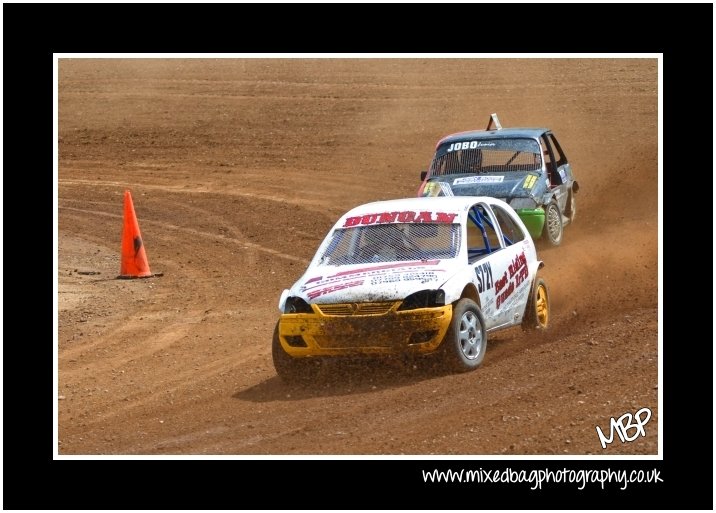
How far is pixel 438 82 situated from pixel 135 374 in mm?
19368

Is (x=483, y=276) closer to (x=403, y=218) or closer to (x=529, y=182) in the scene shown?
(x=403, y=218)

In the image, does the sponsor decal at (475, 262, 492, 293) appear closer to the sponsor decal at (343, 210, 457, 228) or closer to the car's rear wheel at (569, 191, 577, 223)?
the sponsor decal at (343, 210, 457, 228)

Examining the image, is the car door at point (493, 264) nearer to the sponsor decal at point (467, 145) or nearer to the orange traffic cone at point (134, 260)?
the sponsor decal at point (467, 145)

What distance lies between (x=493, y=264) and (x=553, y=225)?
5339mm

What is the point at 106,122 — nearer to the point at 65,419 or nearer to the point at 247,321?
the point at 247,321

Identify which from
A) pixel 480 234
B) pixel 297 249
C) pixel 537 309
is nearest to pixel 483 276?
pixel 480 234

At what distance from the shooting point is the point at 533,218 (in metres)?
15.3

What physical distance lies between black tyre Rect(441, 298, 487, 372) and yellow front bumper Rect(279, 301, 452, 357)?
0.08 m

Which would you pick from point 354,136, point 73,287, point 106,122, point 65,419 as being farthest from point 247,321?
point 106,122

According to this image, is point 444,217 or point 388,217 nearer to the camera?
point 444,217

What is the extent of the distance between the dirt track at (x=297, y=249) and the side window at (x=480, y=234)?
0.90m

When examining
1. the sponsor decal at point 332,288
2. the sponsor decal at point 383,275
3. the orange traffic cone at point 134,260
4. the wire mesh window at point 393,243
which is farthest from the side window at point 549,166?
the sponsor decal at point 332,288

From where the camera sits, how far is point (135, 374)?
11312 millimetres

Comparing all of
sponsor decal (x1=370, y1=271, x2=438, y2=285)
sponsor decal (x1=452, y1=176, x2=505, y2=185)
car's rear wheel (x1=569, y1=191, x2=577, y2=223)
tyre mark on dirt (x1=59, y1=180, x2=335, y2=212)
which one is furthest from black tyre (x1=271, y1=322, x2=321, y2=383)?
tyre mark on dirt (x1=59, y1=180, x2=335, y2=212)
